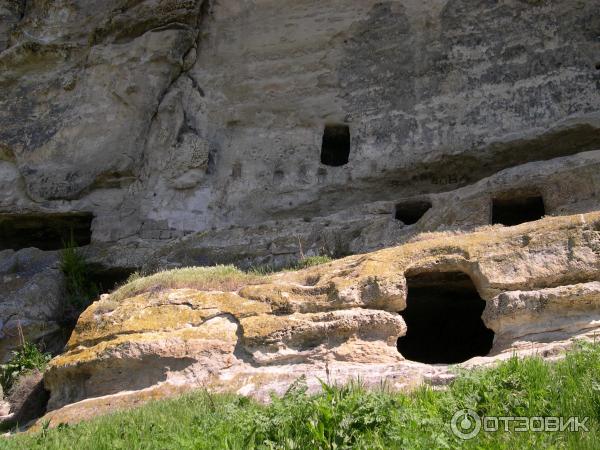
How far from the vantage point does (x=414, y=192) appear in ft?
43.2

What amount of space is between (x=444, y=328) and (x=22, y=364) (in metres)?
5.99

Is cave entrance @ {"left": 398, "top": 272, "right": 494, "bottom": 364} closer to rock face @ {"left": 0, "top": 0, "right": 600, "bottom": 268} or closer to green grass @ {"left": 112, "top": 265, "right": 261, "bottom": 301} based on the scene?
rock face @ {"left": 0, "top": 0, "right": 600, "bottom": 268}

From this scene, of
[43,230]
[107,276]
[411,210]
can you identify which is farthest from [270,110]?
[43,230]

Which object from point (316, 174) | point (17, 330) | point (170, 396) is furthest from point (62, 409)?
point (316, 174)

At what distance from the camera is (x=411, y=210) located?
1185 cm

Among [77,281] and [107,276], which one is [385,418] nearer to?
[77,281]

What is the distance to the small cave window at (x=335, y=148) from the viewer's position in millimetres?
14500

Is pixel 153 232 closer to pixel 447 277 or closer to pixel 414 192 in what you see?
pixel 414 192

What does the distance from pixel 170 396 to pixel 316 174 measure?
7122mm

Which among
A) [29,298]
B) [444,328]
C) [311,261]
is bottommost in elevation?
[444,328]

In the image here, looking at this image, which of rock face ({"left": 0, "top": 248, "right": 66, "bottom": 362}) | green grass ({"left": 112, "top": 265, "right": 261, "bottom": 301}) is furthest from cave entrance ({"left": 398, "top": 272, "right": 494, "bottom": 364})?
rock face ({"left": 0, "top": 248, "right": 66, "bottom": 362})

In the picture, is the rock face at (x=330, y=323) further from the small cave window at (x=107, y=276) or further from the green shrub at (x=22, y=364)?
the small cave window at (x=107, y=276)

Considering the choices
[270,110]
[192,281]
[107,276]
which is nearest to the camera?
[192,281]

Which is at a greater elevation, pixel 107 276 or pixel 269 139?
pixel 269 139
